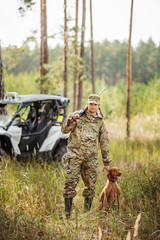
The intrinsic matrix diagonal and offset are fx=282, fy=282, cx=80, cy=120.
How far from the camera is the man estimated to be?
3990 mm

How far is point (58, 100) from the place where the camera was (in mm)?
6715

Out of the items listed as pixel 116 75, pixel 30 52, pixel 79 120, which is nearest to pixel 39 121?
pixel 79 120

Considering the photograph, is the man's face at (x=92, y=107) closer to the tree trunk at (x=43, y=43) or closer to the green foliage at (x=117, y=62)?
the tree trunk at (x=43, y=43)

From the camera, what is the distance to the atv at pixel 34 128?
590 centimetres

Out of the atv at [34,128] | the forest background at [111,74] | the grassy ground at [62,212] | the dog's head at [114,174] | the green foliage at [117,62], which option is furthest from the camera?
the green foliage at [117,62]

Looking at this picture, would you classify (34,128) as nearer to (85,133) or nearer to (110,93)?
(85,133)

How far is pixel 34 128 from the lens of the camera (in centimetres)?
649

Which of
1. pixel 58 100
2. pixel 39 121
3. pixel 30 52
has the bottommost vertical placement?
pixel 39 121

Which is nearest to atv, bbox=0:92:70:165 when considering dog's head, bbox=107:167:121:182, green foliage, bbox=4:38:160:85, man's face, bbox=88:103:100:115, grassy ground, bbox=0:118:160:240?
grassy ground, bbox=0:118:160:240

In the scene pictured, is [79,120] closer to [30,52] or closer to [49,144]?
[49,144]

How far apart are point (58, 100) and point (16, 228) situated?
149 inches

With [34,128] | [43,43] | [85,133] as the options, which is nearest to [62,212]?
[85,133]

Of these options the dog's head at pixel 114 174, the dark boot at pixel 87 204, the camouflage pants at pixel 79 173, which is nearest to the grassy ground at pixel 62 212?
the dark boot at pixel 87 204

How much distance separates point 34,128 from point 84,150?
2.73m
